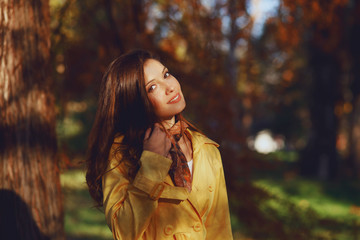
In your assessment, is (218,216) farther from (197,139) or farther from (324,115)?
(324,115)

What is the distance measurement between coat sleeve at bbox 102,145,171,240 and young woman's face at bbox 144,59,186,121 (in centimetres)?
28

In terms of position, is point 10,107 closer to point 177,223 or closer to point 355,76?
point 177,223

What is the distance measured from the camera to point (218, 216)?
83.4 inches

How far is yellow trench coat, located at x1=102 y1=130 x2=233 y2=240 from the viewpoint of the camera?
173 centimetres

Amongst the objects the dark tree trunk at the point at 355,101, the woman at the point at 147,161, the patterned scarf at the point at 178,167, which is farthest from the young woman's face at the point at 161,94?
the dark tree trunk at the point at 355,101

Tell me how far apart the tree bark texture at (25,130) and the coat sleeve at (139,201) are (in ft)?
2.70

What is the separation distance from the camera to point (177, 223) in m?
1.86

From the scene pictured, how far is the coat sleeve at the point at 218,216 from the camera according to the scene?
2.10m

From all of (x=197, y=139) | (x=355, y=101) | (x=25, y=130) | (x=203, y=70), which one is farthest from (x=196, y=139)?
(x=355, y=101)

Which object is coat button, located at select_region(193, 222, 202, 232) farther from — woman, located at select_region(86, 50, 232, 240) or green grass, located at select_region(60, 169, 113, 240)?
green grass, located at select_region(60, 169, 113, 240)

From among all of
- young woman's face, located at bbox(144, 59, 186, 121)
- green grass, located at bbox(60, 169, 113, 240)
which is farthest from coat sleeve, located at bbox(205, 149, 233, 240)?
green grass, located at bbox(60, 169, 113, 240)

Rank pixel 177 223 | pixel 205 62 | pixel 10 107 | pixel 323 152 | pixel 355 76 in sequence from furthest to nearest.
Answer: pixel 355 76, pixel 323 152, pixel 205 62, pixel 10 107, pixel 177 223

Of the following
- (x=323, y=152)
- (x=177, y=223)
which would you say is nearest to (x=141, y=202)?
(x=177, y=223)

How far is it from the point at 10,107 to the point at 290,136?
89.1ft
